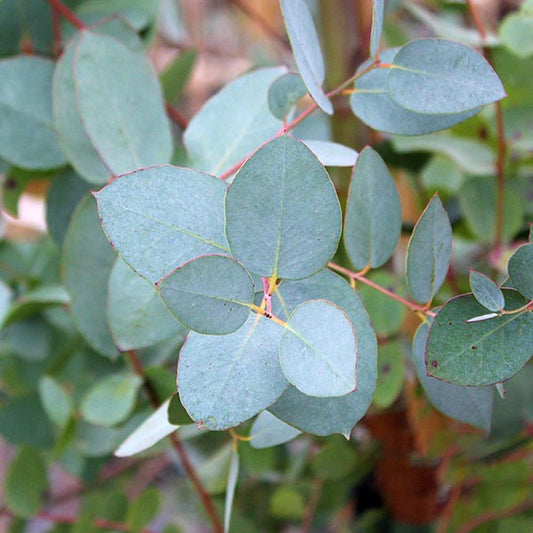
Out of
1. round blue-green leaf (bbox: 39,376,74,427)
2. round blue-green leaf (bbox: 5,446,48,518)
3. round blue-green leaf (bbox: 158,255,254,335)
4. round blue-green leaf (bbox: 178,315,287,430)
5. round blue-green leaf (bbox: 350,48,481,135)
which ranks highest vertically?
round blue-green leaf (bbox: 350,48,481,135)

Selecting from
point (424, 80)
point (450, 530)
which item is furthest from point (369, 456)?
point (424, 80)

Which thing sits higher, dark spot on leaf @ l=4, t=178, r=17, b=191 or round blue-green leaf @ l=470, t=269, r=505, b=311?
round blue-green leaf @ l=470, t=269, r=505, b=311

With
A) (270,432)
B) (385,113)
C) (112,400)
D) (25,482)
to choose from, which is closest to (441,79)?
(385,113)

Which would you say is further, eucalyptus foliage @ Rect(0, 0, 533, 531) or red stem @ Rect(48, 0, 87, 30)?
red stem @ Rect(48, 0, 87, 30)

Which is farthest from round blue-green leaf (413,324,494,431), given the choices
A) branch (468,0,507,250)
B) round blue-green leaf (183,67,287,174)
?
branch (468,0,507,250)

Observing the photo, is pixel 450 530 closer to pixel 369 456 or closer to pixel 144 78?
pixel 369 456

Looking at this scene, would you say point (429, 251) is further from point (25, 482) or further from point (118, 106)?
point (25, 482)

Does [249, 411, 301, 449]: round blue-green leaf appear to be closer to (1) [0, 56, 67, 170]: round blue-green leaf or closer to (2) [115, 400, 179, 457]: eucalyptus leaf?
(2) [115, 400, 179, 457]: eucalyptus leaf

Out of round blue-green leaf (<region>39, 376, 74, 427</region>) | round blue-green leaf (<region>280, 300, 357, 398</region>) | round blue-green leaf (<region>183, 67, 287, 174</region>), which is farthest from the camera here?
round blue-green leaf (<region>39, 376, 74, 427</region>)
